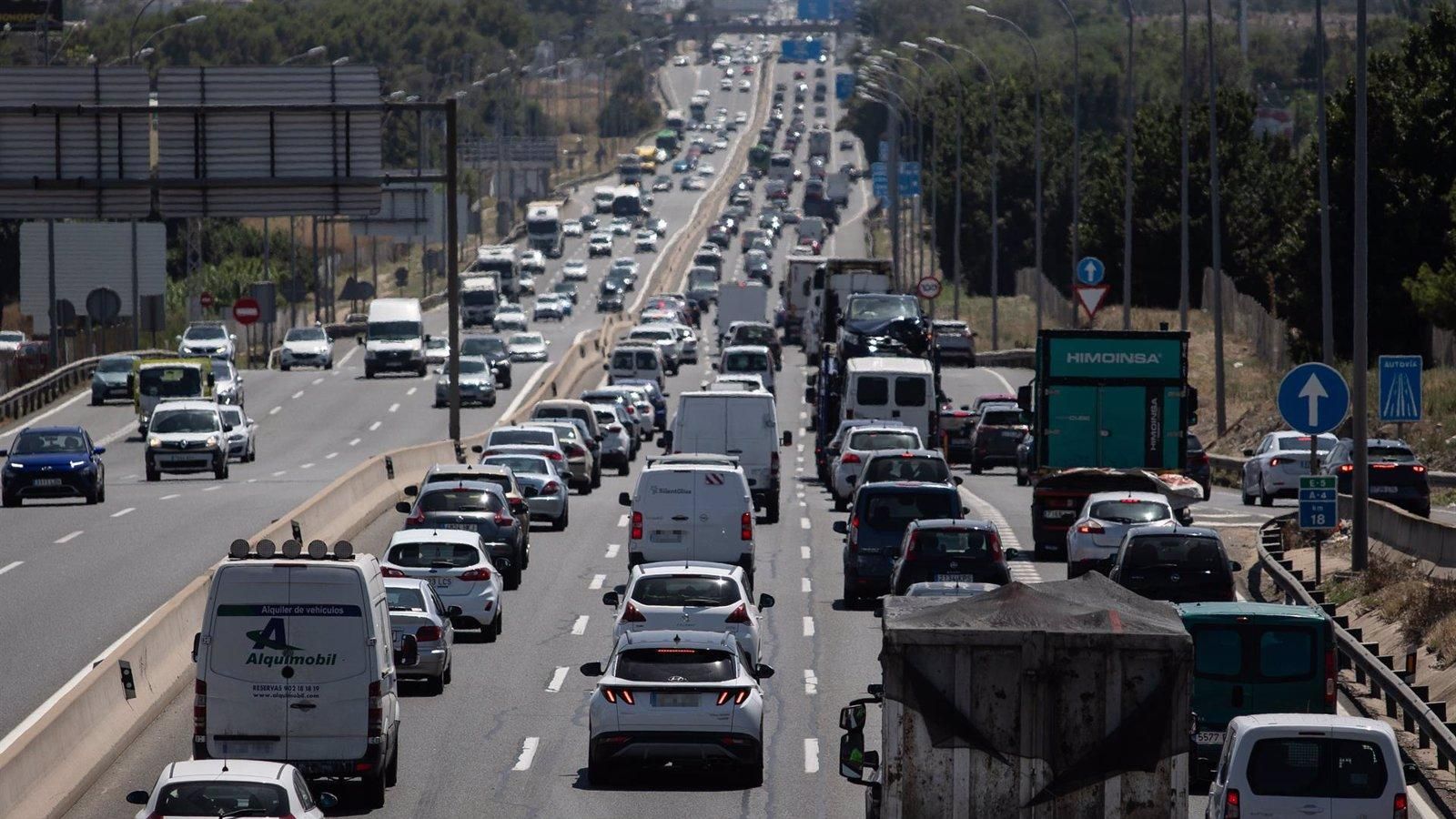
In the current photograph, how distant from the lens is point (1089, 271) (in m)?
61.2

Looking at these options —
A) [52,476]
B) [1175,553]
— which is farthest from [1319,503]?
[52,476]

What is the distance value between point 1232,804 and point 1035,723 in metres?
2.83

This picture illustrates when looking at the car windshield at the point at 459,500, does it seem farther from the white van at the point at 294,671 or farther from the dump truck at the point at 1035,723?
the dump truck at the point at 1035,723

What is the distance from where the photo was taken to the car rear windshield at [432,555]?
28.5 metres

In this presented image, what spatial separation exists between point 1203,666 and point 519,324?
282 feet

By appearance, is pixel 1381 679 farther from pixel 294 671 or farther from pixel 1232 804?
pixel 294 671

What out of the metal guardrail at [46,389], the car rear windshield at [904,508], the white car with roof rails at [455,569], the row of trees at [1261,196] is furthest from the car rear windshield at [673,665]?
the metal guardrail at [46,389]

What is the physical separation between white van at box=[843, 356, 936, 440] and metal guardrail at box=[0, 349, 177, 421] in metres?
27.3

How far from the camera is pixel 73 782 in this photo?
19.2 m

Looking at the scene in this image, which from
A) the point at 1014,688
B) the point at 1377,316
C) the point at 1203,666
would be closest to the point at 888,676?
the point at 1014,688

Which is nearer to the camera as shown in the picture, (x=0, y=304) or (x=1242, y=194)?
(x=1242, y=194)

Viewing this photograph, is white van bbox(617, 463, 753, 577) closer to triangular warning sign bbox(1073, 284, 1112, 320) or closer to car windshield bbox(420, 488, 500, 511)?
car windshield bbox(420, 488, 500, 511)

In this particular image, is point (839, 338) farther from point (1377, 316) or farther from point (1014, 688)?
point (1014, 688)

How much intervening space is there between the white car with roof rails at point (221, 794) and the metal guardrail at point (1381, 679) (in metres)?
9.17
